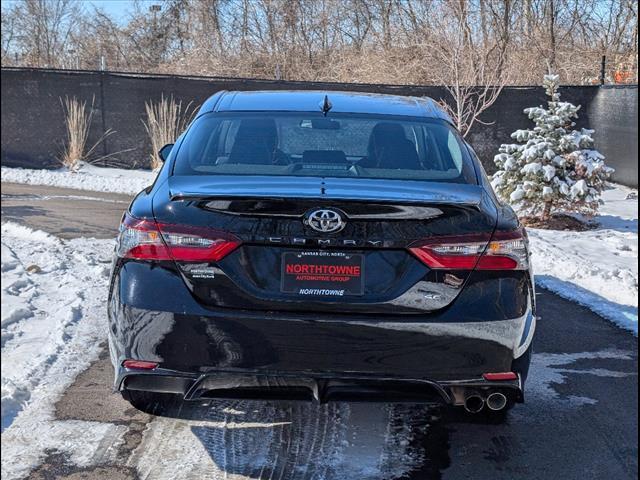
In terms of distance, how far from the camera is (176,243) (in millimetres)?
3072

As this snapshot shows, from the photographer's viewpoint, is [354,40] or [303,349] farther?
[354,40]

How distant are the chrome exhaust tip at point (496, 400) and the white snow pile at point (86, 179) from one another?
10243mm

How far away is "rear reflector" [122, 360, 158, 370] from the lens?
3.10 m

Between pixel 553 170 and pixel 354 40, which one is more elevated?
pixel 354 40

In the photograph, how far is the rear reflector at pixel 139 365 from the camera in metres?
3.10

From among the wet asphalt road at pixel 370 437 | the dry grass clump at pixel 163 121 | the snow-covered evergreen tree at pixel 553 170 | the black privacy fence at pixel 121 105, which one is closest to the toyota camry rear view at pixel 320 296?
the wet asphalt road at pixel 370 437

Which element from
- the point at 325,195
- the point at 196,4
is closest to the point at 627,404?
the point at 325,195

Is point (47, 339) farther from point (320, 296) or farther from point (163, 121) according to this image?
point (163, 121)

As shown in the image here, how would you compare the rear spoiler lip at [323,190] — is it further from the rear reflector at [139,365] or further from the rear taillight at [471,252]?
the rear reflector at [139,365]

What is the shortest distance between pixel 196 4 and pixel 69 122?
10217mm

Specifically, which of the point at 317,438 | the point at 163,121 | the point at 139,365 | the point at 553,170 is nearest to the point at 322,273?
the point at 139,365

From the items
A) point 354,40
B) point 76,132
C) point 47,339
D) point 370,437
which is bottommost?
point 370,437

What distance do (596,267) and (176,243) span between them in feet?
17.8

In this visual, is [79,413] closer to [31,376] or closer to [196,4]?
[31,376]
